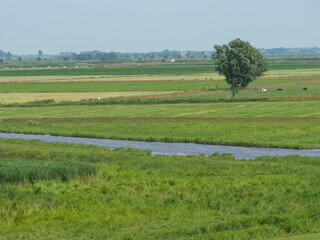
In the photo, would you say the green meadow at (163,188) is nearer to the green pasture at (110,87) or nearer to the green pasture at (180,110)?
the green pasture at (180,110)

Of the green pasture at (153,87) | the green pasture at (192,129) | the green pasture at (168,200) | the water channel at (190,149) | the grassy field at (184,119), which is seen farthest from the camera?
the green pasture at (153,87)

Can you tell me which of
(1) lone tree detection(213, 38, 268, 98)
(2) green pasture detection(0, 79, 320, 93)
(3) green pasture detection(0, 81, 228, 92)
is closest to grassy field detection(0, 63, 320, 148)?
(1) lone tree detection(213, 38, 268, 98)

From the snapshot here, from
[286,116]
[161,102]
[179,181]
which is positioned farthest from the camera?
[161,102]

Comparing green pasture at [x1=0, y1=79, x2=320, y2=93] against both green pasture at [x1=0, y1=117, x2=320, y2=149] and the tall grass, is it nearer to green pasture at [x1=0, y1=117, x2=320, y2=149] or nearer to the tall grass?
green pasture at [x1=0, y1=117, x2=320, y2=149]

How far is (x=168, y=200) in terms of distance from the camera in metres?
29.9

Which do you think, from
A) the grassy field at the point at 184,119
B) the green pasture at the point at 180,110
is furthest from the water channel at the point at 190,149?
the green pasture at the point at 180,110

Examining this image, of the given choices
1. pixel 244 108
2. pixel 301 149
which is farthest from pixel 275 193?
pixel 244 108

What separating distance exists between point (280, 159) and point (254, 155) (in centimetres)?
489

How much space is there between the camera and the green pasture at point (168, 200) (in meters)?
24.3

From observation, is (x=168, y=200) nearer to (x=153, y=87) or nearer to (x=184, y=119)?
(x=184, y=119)

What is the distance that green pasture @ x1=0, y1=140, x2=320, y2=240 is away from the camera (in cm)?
2433

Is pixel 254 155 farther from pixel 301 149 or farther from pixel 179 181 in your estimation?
pixel 179 181

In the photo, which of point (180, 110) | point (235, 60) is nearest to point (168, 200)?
point (180, 110)

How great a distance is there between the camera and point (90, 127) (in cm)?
6512
